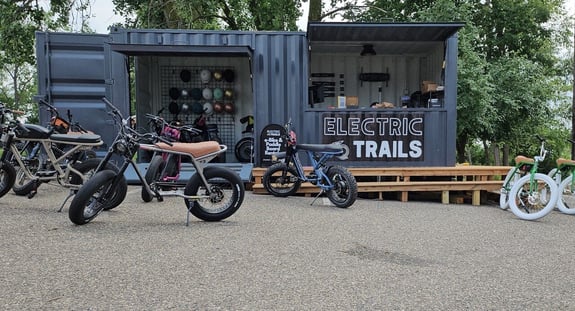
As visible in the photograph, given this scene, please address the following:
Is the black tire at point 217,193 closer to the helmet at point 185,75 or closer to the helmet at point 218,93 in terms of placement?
the helmet at point 218,93

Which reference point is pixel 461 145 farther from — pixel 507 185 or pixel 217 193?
pixel 217 193

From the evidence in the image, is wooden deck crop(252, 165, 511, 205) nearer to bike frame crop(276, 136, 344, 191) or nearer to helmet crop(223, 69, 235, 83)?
bike frame crop(276, 136, 344, 191)

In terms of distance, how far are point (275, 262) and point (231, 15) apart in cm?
1447

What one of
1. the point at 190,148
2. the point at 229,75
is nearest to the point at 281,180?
the point at 190,148

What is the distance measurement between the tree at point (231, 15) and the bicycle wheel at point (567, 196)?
9863 mm

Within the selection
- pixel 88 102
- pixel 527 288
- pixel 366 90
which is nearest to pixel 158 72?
pixel 88 102

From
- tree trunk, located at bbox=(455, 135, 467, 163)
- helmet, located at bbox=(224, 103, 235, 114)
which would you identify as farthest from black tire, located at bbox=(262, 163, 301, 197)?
tree trunk, located at bbox=(455, 135, 467, 163)

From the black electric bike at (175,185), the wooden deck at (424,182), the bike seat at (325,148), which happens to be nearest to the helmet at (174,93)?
the wooden deck at (424,182)

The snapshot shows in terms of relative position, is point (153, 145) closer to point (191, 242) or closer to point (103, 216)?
point (103, 216)

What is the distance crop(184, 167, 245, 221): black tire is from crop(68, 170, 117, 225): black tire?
73 cm

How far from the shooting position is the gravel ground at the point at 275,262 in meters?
2.59

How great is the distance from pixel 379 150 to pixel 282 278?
490 cm

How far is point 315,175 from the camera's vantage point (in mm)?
6277

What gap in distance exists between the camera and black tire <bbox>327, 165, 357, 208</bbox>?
19.2ft
